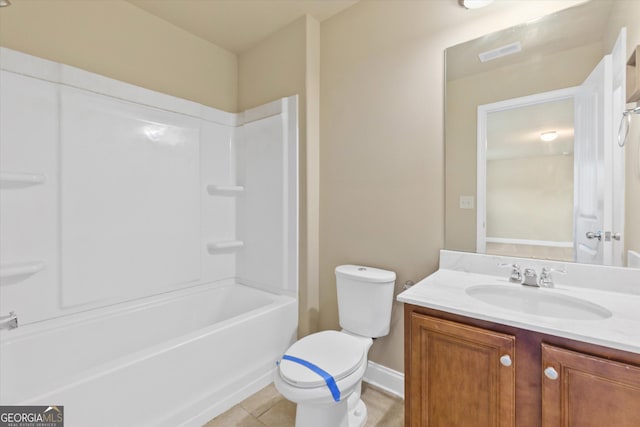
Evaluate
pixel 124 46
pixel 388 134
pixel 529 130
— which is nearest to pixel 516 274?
pixel 529 130

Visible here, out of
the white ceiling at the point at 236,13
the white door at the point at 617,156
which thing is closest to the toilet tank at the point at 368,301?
the white door at the point at 617,156

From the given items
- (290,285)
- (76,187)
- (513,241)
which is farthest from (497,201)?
(76,187)

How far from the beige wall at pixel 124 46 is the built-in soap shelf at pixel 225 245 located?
121 cm

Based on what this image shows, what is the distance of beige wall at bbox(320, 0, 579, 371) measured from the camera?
1.69 metres

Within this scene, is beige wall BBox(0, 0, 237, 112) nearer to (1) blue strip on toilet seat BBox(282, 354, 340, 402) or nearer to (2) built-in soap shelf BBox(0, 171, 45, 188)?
(2) built-in soap shelf BBox(0, 171, 45, 188)

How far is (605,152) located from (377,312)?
4.37 feet

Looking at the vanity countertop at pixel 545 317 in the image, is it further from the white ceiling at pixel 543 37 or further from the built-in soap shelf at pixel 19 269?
the built-in soap shelf at pixel 19 269

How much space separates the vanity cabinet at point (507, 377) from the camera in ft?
2.73

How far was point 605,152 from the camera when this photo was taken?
1.28 meters

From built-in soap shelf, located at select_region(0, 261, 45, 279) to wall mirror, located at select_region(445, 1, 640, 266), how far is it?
2298 mm

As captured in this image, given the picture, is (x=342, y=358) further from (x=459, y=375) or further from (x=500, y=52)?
(x=500, y=52)

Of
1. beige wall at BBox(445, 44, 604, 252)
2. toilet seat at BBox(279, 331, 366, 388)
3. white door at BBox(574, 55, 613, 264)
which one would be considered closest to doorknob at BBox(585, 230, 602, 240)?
white door at BBox(574, 55, 613, 264)

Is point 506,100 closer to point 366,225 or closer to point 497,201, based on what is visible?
point 497,201

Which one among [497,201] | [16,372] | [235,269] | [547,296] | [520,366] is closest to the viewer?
[520,366]
